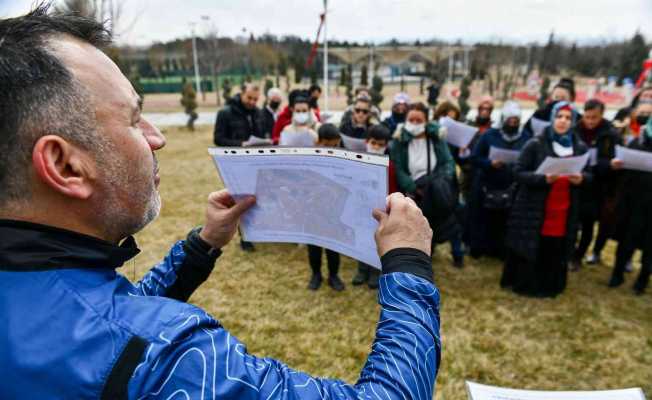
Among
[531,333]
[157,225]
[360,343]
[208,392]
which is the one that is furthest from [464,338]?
[157,225]

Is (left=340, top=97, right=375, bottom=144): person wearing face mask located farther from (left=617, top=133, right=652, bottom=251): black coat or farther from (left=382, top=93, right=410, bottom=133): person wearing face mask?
(left=617, top=133, right=652, bottom=251): black coat

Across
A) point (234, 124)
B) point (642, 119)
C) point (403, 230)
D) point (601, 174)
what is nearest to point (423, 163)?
point (601, 174)

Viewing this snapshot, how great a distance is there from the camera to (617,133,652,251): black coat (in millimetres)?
3689

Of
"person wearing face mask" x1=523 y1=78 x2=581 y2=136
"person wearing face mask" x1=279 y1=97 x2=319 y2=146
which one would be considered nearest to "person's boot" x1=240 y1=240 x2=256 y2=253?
"person wearing face mask" x1=279 y1=97 x2=319 y2=146

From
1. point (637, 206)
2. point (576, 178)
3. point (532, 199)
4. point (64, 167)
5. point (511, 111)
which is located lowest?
point (637, 206)

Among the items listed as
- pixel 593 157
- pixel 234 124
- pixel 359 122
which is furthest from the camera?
pixel 234 124

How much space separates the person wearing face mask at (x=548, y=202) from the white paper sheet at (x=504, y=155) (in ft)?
1.66

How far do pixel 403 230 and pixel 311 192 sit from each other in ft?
1.43

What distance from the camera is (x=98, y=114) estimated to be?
833 mm

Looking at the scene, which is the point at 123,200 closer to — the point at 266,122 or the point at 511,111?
the point at 511,111

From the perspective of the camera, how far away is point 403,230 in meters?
1.06

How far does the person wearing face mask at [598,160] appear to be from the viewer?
158 inches

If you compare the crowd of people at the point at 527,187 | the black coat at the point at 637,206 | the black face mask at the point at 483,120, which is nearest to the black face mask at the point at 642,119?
the crowd of people at the point at 527,187

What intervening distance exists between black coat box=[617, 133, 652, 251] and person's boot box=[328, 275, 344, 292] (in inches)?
108
